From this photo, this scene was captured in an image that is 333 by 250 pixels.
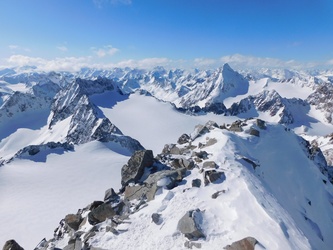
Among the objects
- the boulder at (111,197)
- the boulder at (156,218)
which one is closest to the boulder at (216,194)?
the boulder at (156,218)

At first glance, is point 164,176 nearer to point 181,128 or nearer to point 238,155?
point 238,155

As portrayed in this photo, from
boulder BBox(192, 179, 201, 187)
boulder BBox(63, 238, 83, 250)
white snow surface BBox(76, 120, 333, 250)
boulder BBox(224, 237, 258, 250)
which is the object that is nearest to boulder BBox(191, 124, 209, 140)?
white snow surface BBox(76, 120, 333, 250)

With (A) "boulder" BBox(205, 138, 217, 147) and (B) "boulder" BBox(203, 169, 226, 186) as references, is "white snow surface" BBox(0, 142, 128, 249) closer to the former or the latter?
(A) "boulder" BBox(205, 138, 217, 147)

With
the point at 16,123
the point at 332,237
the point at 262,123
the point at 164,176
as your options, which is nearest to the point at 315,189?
the point at 332,237

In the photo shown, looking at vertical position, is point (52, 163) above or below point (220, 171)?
below

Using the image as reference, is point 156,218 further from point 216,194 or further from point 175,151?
point 175,151

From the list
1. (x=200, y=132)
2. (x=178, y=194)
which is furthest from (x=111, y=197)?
(x=200, y=132)
